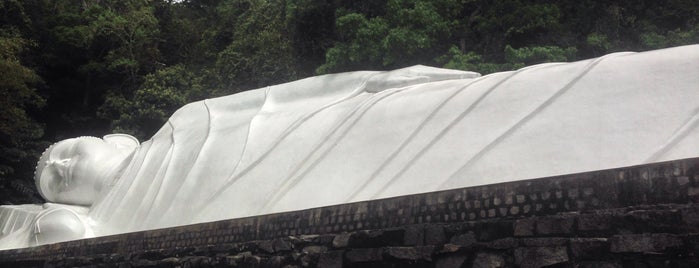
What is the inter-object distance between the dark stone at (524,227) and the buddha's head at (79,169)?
399 cm

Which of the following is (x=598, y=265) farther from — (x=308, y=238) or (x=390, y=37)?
(x=390, y=37)

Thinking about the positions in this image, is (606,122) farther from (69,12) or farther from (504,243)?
(69,12)

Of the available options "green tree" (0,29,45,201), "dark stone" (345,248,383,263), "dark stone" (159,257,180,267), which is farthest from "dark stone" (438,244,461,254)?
"green tree" (0,29,45,201)

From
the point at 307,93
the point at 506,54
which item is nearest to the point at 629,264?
the point at 307,93

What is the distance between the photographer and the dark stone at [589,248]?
2.88 metres

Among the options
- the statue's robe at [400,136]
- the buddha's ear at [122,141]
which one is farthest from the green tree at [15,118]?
the statue's robe at [400,136]

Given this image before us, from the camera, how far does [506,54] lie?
1067cm

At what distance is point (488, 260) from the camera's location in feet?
10.5

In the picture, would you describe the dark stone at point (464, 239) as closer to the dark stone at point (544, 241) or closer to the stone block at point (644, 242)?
the dark stone at point (544, 241)

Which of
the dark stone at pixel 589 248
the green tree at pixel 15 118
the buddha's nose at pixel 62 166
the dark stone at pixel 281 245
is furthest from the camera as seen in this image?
the green tree at pixel 15 118

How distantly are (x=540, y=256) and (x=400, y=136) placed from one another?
1655 millimetres

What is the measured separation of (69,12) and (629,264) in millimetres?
15833

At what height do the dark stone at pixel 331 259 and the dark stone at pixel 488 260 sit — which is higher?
the dark stone at pixel 488 260

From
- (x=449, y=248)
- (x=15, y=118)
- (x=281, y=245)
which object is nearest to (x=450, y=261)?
(x=449, y=248)
